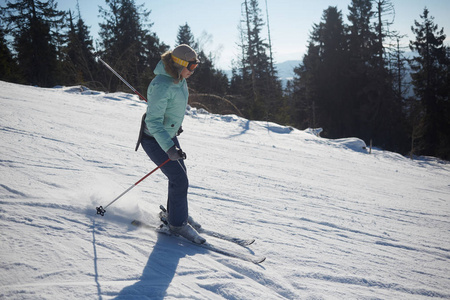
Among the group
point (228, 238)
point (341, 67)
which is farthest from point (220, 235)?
point (341, 67)

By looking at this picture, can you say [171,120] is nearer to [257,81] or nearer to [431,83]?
[257,81]

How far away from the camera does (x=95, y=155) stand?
525cm

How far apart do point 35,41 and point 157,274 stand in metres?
27.5

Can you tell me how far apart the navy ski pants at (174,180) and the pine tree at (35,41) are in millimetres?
24465

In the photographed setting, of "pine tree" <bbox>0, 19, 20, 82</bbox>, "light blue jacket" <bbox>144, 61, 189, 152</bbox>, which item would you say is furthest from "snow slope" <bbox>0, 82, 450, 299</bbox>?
"pine tree" <bbox>0, 19, 20, 82</bbox>

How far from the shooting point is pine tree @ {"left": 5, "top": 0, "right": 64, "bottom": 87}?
74.3 ft

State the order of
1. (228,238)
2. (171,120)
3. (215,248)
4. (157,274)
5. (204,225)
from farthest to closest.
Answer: (204,225)
(228,238)
(215,248)
(171,120)
(157,274)

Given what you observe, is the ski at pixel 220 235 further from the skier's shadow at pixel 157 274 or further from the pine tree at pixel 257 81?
the pine tree at pixel 257 81

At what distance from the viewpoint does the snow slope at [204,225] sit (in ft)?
7.48

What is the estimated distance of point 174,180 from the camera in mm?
2766

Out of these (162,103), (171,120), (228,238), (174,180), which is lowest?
(228,238)

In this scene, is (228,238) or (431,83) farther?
(431,83)

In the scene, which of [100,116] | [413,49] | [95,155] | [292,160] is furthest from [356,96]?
[95,155]

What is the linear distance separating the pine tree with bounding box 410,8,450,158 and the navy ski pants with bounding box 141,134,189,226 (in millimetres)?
32637
